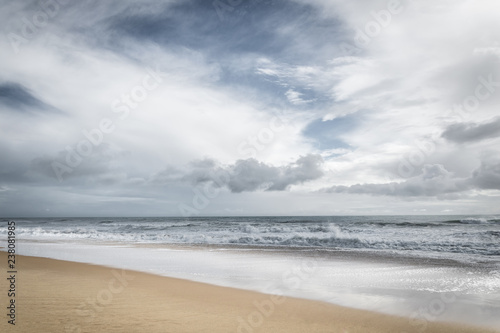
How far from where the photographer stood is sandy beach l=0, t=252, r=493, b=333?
5.14 meters

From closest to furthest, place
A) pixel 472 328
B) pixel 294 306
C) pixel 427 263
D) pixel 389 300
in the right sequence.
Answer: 1. pixel 472 328
2. pixel 294 306
3. pixel 389 300
4. pixel 427 263

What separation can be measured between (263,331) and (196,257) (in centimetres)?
981

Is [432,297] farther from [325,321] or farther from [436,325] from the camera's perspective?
[325,321]

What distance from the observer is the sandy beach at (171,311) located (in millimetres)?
5137

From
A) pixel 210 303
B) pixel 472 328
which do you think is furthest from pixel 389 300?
pixel 210 303

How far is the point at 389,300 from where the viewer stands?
7.05 meters

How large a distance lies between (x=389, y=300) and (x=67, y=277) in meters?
9.14

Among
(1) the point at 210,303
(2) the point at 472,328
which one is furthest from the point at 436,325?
(1) the point at 210,303

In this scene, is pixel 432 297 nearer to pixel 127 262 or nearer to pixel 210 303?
pixel 210 303

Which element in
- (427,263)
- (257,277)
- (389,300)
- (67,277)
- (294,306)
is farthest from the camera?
(427,263)

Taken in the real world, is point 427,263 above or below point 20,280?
below

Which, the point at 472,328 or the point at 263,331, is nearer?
the point at 263,331

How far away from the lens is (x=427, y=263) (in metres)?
12.4

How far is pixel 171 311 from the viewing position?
234 inches
